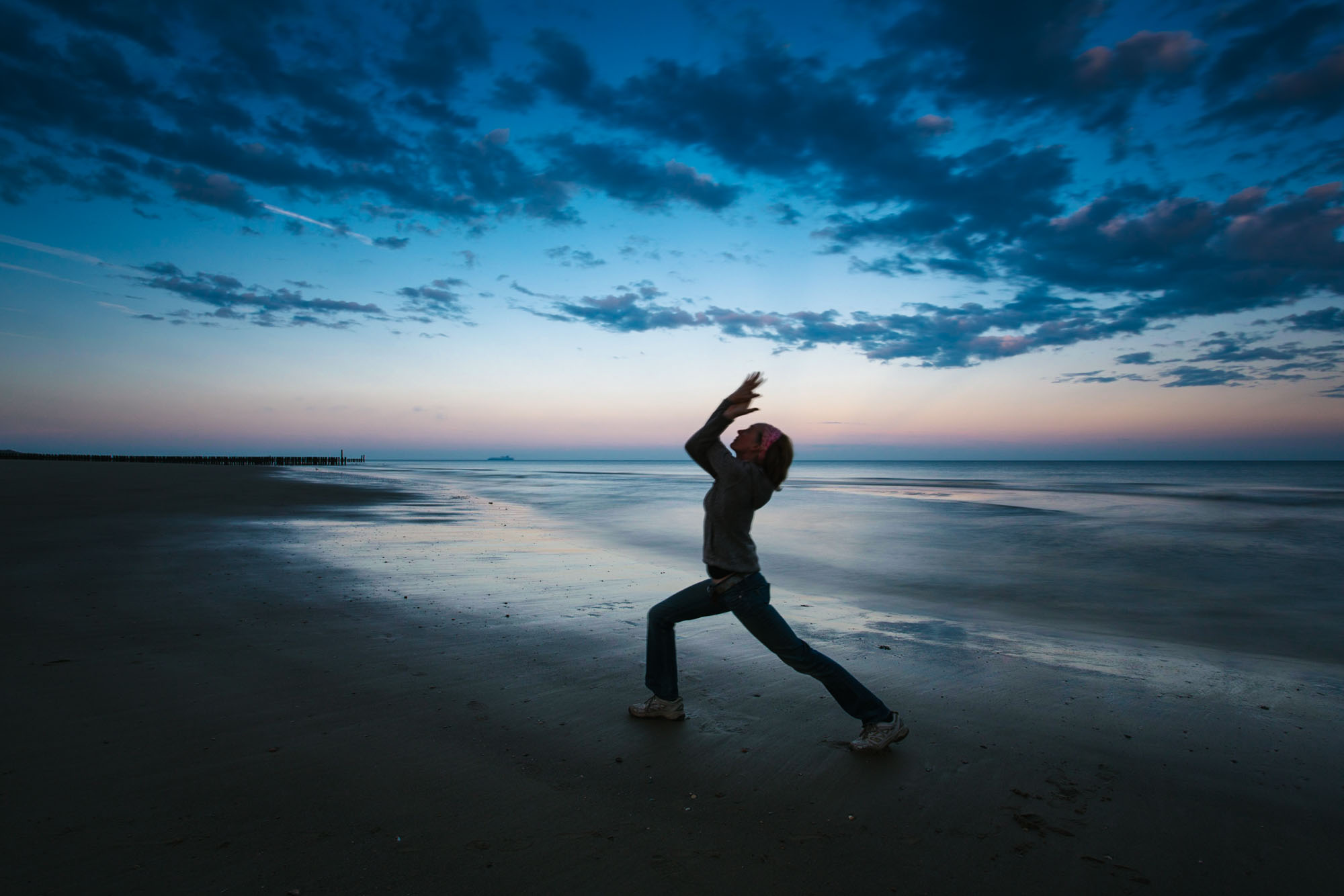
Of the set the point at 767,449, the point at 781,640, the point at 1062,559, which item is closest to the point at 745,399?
the point at 767,449

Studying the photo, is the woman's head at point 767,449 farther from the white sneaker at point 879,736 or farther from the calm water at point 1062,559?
the calm water at point 1062,559

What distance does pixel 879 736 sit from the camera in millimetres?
3977

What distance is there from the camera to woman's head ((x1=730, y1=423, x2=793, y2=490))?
3.99 metres

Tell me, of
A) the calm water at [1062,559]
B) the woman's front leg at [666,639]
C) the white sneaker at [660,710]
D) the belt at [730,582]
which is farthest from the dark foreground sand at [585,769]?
the calm water at [1062,559]

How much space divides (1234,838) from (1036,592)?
766 cm

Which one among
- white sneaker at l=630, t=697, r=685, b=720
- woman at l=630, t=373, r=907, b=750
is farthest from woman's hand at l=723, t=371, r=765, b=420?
white sneaker at l=630, t=697, r=685, b=720

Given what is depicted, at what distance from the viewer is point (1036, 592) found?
10164 mm

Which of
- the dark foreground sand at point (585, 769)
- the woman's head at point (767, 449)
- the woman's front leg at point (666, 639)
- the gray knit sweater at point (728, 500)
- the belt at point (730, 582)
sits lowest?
the dark foreground sand at point (585, 769)

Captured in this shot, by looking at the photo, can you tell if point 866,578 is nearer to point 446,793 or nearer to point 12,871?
point 446,793

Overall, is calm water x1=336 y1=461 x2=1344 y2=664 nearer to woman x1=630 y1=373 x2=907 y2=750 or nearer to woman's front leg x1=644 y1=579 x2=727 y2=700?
woman x1=630 y1=373 x2=907 y2=750

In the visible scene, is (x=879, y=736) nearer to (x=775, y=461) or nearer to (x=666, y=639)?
(x=666, y=639)

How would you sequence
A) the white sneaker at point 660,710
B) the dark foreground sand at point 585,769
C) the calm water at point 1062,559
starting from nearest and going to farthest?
1. the dark foreground sand at point 585,769
2. the white sneaker at point 660,710
3. the calm water at point 1062,559

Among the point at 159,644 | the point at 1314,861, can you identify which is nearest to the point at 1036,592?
the point at 1314,861

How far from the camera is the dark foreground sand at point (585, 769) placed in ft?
9.20
